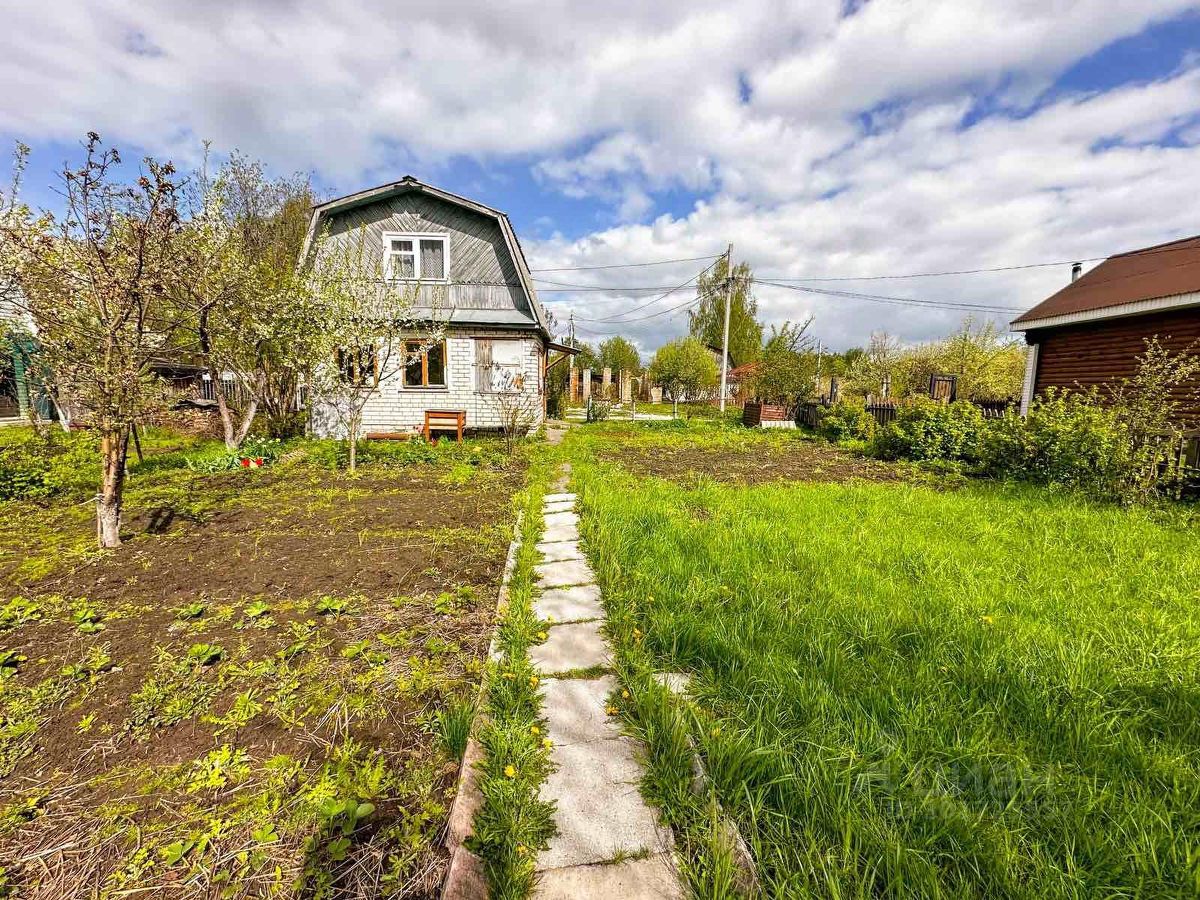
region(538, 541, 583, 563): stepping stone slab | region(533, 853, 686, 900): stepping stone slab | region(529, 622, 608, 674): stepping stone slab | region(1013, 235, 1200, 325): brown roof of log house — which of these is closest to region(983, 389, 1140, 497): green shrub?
region(1013, 235, 1200, 325): brown roof of log house

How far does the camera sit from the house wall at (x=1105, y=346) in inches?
336

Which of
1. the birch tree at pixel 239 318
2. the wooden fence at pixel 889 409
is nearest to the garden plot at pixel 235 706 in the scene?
the birch tree at pixel 239 318

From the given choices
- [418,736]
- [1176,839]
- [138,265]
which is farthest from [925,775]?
[138,265]

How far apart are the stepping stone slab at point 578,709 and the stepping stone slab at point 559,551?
1.60 meters

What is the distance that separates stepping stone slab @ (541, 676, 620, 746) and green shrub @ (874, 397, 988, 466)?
8570mm

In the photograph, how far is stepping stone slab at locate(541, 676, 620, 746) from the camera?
1870 millimetres

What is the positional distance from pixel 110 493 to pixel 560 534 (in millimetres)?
3840

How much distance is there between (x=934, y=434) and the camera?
29.5ft

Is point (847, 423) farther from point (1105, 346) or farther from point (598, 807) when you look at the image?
point (598, 807)

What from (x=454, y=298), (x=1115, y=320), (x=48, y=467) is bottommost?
(x=48, y=467)

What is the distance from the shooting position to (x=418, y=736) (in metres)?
1.93

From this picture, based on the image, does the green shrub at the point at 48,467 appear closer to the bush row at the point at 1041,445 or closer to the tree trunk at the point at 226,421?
the tree trunk at the point at 226,421

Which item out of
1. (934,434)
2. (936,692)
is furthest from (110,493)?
(934,434)

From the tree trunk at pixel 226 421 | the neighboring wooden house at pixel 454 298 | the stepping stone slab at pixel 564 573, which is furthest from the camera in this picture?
the neighboring wooden house at pixel 454 298
